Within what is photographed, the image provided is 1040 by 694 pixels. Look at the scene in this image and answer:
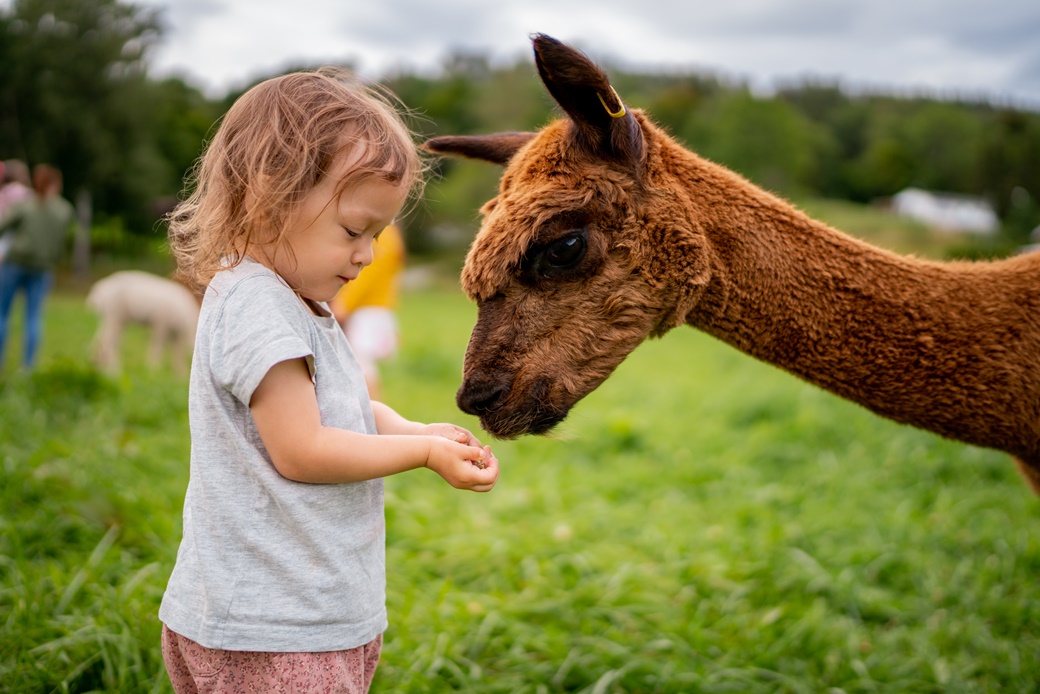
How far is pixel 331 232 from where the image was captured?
1581mm

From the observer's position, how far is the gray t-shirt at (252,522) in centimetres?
150

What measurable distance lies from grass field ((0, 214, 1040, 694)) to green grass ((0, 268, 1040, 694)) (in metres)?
0.01

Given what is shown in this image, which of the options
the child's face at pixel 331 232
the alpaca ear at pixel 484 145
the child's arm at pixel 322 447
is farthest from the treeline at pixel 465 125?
the child's arm at pixel 322 447

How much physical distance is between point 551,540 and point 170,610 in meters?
2.66

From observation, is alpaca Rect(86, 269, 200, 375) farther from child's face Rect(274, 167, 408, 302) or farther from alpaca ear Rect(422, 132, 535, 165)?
child's face Rect(274, 167, 408, 302)

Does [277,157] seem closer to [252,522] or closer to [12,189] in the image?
→ [252,522]

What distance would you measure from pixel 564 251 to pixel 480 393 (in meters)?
0.47

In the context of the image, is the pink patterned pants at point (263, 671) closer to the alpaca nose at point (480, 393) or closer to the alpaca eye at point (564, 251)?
the alpaca nose at point (480, 393)

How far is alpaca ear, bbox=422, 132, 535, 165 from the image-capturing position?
8.02ft

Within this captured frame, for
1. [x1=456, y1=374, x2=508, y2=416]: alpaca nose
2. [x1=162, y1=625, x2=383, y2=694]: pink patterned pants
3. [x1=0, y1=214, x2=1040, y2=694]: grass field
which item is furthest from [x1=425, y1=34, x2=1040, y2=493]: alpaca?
[x1=162, y1=625, x2=383, y2=694]: pink patterned pants

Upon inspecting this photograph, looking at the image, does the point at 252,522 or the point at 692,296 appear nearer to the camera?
the point at 252,522

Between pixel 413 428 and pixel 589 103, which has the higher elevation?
pixel 589 103

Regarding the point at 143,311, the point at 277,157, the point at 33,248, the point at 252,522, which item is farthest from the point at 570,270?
the point at 143,311

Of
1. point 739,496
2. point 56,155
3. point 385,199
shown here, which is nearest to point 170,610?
point 385,199
